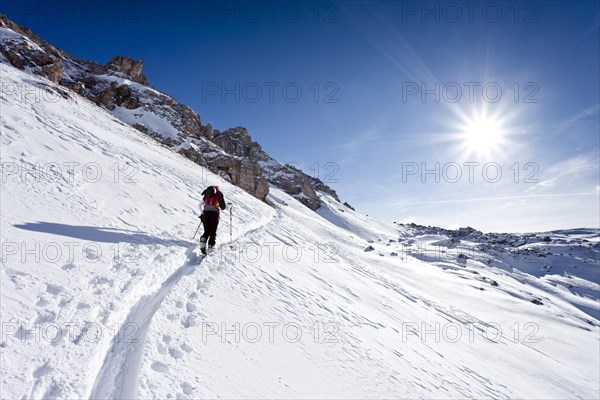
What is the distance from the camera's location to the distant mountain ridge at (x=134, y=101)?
46659 mm

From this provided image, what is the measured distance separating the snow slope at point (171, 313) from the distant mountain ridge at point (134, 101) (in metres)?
34.2

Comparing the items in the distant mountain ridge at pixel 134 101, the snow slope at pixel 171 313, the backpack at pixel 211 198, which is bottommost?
the snow slope at pixel 171 313

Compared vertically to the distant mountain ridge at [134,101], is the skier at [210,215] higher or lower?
lower

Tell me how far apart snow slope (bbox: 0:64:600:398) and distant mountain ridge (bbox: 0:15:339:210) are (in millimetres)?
34187

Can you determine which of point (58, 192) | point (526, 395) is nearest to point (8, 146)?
point (58, 192)

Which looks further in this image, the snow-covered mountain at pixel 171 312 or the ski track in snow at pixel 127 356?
the snow-covered mountain at pixel 171 312

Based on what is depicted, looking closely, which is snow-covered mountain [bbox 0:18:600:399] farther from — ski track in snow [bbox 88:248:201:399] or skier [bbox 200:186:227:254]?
skier [bbox 200:186:227:254]

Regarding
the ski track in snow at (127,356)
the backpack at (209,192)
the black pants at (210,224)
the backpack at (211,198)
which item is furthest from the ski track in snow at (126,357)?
the backpack at (209,192)

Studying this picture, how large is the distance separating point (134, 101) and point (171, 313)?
67.9 m

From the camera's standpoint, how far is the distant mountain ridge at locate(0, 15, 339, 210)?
153ft

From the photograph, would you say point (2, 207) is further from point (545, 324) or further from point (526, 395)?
point (545, 324)

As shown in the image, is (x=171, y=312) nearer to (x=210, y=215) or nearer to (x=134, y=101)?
(x=210, y=215)

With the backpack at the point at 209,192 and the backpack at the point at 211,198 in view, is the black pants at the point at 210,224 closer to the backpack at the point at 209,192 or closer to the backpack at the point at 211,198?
the backpack at the point at 211,198

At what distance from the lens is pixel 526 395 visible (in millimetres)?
9641
